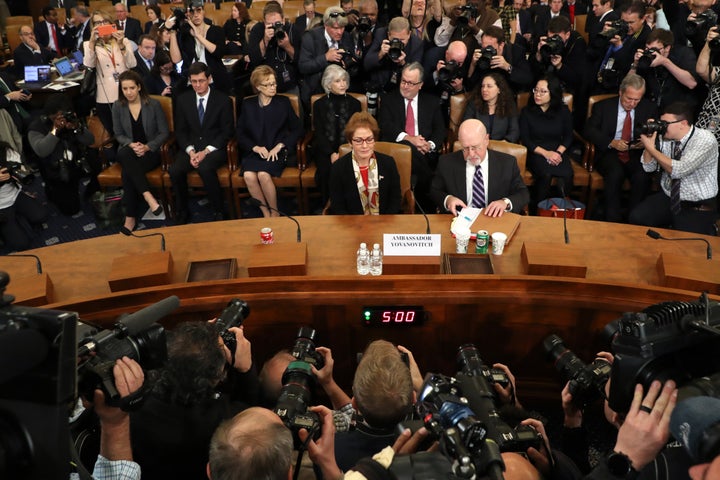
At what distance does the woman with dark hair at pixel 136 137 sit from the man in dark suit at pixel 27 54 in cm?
279

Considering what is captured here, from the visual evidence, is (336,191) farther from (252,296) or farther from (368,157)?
(252,296)

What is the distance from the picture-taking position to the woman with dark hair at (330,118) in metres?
4.67

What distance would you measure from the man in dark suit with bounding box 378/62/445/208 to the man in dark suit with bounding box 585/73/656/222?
1148 mm

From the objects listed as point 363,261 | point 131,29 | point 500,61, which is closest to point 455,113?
point 500,61

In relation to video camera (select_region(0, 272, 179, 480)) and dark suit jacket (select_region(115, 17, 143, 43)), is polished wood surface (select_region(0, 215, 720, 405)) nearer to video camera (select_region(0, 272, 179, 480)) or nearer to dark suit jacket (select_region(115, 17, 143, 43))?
video camera (select_region(0, 272, 179, 480))

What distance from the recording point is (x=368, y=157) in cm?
376

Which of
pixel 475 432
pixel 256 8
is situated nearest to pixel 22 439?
pixel 475 432

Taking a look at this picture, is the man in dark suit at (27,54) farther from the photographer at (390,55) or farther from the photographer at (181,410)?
the photographer at (181,410)

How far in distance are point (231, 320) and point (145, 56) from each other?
4.51m

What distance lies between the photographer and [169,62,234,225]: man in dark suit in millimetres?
4773

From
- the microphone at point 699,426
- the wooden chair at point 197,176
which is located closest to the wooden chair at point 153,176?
the wooden chair at point 197,176

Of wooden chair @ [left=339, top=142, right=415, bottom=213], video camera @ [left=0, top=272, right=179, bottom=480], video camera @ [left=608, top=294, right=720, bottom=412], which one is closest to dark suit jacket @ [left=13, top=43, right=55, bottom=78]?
wooden chair @ [left=339, top=142, right=415, bottom=213]

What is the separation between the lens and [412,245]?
289cm

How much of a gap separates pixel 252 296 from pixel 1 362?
1641 mm
